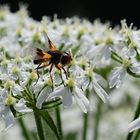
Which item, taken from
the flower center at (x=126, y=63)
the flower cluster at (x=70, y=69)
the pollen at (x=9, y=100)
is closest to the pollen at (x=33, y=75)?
the flower cluster at (x=70, y=69)

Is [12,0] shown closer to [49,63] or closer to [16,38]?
[16,38]

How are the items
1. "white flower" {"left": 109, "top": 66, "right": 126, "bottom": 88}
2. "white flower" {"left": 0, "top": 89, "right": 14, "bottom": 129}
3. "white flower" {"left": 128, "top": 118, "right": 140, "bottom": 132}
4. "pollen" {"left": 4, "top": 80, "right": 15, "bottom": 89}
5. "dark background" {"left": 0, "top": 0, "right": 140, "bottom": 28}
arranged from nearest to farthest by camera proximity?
"white flower" {"left": 128, "top": 118, "right": 140, "bottom": 132} < "white flower" {"left": 0, "top": 89, "right": 14, "bottom": 129} < "pollen" {"left": 4, "top": 80, "right": 15, "bottom": 89} < "white flower" {"left": 109, "top": 66, "right": 126, "bottom": 88} < "dark background" {"left": 0, "top": 0, "right": 140, "bottom": 28}

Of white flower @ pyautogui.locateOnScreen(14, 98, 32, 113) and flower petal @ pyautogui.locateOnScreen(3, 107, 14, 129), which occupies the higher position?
white flower @ pyautogui.locateOnScreen(14, 98, 32, 113)

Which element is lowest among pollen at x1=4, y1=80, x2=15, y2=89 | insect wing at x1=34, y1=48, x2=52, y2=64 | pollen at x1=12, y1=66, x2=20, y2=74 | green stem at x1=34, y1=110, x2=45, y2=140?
green stem at x1=34, y1=110, x2=45, y2=140

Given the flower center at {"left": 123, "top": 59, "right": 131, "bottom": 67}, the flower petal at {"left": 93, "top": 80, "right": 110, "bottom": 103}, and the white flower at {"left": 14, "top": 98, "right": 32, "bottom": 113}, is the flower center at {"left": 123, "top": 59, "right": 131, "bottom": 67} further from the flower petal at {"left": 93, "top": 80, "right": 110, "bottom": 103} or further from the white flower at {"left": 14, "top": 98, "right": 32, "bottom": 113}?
the white flower at {"left": 14, "top": 98, "right": 32, "bottom": 113}

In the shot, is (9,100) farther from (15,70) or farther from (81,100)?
(81,100)

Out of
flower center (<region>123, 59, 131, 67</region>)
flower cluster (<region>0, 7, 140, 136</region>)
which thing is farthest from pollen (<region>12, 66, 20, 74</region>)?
flower center (<region>123, 59, 131, 67</region>)

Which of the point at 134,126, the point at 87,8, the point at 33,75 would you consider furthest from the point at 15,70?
the point at 87,8

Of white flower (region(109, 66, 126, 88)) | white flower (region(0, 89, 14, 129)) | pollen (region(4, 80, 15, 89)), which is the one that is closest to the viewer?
white flower (region(0, 89, 14, 129))
